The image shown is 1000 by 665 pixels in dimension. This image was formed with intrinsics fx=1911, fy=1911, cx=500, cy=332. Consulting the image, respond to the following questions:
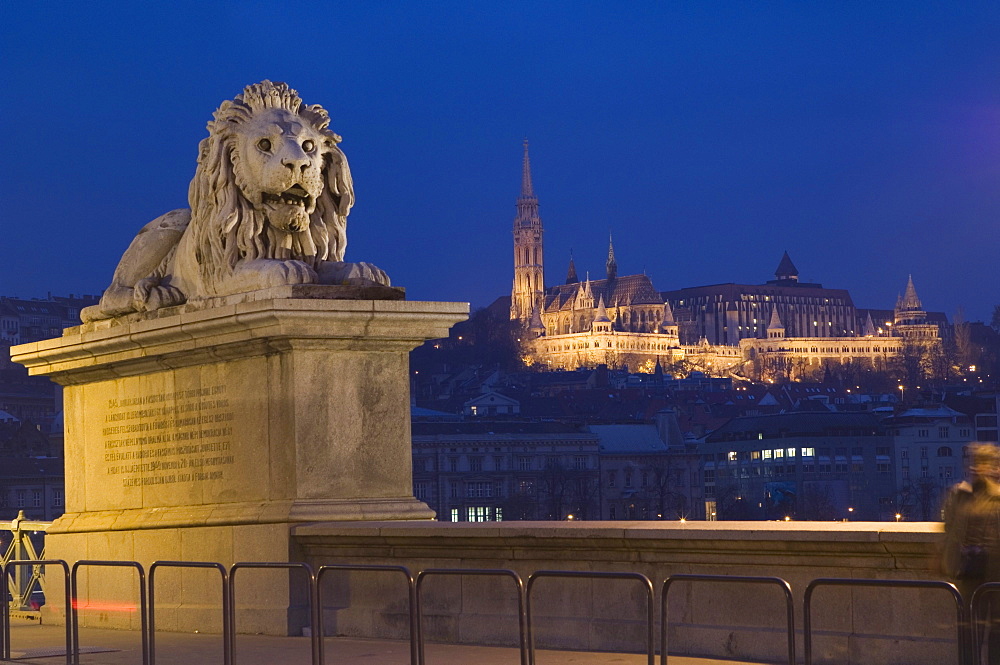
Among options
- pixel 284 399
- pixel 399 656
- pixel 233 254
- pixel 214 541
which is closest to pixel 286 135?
pixel 233 254

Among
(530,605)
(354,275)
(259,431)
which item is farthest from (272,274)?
(530,605)

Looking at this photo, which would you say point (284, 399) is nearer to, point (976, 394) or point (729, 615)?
point (729, 615)

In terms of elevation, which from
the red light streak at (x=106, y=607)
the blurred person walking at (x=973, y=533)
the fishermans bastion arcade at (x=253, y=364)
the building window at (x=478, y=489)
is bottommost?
the building window at (x=478, y=489)

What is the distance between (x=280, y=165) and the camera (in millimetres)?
13352

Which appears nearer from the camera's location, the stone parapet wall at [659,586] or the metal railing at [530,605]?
the metal railing at [530,605]

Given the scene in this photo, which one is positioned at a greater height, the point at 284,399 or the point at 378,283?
the point at 378,283

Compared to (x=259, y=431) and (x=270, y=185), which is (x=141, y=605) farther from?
(x=270, y=185)

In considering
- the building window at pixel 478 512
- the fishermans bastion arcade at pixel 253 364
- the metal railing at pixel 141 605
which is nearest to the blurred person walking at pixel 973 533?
the metal railing at pixel 141 605

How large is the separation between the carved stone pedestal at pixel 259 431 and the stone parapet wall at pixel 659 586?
51 centimetres

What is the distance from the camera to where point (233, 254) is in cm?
1354

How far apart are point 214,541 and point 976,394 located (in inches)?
7573

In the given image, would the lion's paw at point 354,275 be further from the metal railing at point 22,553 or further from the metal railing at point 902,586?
the metal railing at point 902,586

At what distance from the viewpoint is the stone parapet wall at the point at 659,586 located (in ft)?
30.7

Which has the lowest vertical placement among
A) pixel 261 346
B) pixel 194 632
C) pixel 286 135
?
pixel 194 632
